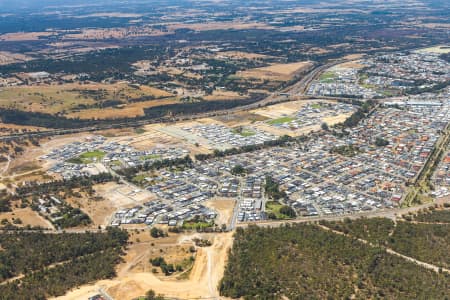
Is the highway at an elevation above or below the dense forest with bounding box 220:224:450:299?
below

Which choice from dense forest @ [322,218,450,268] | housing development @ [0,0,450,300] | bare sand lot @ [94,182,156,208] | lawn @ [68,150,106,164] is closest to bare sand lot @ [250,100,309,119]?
housing development @ [0,0,450,300]

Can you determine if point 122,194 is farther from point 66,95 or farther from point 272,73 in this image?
point 272,73

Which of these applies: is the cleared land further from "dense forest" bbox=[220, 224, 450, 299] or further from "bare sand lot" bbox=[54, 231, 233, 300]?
"bare sand lot" bbox=[54, 231, 233, 300]

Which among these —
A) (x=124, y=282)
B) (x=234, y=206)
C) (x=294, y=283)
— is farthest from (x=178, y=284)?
(x=234, y=206)

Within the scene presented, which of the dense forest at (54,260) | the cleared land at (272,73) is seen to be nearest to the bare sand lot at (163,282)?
the dense forest at (54,260)

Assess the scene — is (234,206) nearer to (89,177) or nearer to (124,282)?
(124,282)

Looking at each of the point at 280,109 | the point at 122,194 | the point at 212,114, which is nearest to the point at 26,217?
the point at 122,194

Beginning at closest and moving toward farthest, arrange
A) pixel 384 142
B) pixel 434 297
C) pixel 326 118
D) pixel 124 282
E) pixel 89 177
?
pixel 434 297
pixel 124 282
pixel 89 177
pixel 384 142
pixel 326 118
